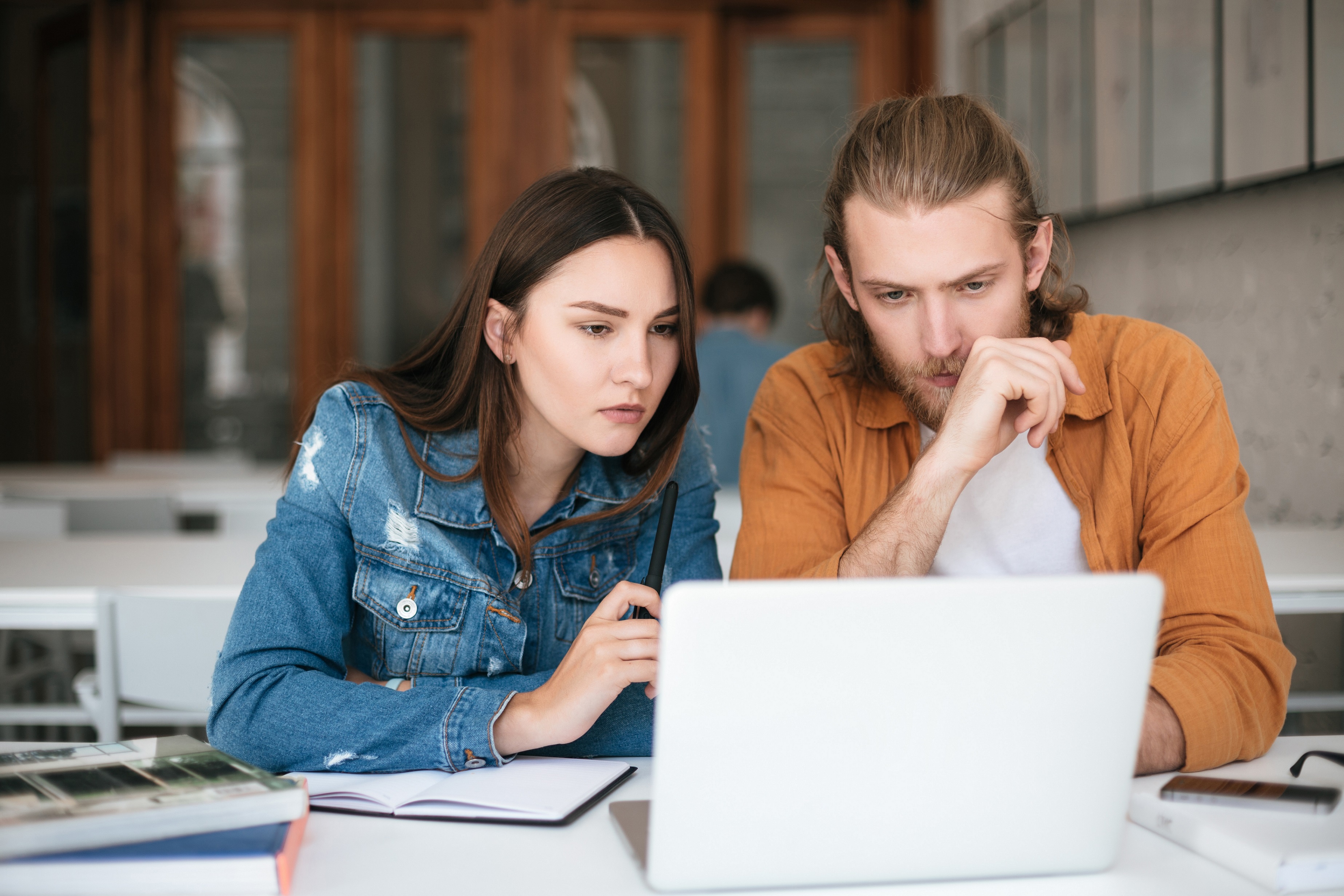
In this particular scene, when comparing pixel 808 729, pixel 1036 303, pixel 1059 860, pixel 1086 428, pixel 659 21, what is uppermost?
pixel 659 21

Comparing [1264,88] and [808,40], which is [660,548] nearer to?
[1264,88]

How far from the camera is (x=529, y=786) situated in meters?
0.94

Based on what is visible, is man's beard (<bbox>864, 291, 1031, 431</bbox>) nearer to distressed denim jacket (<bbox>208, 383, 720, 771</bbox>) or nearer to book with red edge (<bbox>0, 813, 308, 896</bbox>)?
distressed denim jacket (<bbox>208, 383, 720, 771</bbox>)

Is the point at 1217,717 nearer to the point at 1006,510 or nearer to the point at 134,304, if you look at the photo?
the point at 1006,510

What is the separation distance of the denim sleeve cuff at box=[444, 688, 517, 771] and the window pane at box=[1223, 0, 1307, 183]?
7.08ft

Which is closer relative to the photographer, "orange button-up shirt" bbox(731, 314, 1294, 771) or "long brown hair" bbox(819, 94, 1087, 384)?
"orange button-up shirt" bbox(731, 314, 1294, 771)

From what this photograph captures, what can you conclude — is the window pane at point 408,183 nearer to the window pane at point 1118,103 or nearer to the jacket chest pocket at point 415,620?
the window pane at point 1118,103

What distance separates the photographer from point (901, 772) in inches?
27.2

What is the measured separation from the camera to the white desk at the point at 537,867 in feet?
2.42

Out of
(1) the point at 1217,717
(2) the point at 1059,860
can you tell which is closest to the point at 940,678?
(2) the point at 1059,860

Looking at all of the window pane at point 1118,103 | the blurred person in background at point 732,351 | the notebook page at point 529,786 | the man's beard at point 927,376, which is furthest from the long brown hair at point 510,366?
the window pane at point 1118,103

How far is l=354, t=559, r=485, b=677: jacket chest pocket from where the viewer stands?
1.20m

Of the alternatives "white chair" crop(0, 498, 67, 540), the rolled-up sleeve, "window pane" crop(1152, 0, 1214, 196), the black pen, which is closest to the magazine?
the black pen

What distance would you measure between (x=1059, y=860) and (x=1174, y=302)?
8.57 ft
